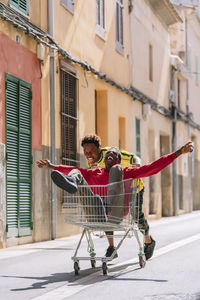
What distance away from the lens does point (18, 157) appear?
45.1ft

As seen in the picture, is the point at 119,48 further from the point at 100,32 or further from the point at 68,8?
the point at 68,8

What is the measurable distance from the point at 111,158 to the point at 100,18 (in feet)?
41.1

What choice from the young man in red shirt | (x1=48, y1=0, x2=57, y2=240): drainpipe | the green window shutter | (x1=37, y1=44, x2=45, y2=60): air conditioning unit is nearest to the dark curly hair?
the young man in red shirt

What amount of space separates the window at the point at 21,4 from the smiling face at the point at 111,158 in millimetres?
6528

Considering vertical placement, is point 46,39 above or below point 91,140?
above

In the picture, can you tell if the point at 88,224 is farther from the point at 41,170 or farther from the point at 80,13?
the point at 80,13

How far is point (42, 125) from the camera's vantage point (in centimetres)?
1497

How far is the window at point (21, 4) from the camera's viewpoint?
13.8 metres

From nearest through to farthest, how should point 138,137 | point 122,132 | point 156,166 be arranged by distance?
point 156,166 → point 122,132 → point 138,137

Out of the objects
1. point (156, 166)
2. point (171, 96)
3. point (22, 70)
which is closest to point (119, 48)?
point (171, 96)

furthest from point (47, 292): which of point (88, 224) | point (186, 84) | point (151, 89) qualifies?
point (186, 84)

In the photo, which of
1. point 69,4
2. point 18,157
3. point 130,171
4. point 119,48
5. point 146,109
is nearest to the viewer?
point 130,171

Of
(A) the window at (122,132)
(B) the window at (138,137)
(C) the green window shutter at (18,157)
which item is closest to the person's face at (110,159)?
(C) the green window shutter at (18,157)

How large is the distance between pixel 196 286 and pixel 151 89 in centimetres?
1985
